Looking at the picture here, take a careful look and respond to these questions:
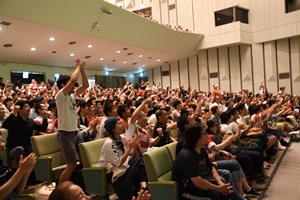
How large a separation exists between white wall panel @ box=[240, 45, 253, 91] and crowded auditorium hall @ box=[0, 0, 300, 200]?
0.06 meters

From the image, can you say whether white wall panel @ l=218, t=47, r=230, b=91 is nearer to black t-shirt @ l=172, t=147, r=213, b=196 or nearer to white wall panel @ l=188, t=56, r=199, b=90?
white wall panel @ l=188, t=56, r=199, b=90

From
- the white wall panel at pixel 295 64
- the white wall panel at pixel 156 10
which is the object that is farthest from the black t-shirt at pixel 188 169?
the white wall panel at pixel 156 10

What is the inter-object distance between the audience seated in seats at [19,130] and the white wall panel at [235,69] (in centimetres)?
1474

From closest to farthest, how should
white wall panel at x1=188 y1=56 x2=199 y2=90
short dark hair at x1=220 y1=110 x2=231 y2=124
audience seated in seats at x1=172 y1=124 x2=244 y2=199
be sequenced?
audience seated in seats at x1=172 y1=124 x2=244 y2=199 < short dark hair at x1=220 y1=110 x2=231 y2=124 < white wall panel at x1=188 y1=56 x2=199 y2=90

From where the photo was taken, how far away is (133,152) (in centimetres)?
332

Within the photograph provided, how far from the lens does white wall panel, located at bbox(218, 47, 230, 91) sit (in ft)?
56.4

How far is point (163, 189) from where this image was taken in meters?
2.71

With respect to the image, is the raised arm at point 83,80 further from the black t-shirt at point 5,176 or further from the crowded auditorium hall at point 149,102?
the black t-shirt at point 5,176

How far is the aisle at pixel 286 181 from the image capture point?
12.0ft

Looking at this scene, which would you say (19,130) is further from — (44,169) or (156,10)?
(156,10)

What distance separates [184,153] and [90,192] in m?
1.26

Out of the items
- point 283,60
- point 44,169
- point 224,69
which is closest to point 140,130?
point 44,169

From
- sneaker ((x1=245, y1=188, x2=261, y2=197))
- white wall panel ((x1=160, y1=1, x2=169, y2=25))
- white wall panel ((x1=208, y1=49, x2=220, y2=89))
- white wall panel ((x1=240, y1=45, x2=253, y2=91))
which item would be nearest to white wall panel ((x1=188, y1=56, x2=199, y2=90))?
white wall panel ((x1=208, y1=49, x2=220, y2=89))

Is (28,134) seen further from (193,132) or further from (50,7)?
(50,7)
